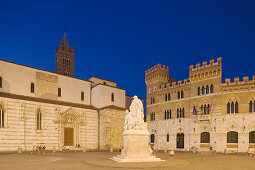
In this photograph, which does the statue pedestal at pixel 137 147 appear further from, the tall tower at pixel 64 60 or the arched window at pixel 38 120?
the tall tower at pixel 64 60

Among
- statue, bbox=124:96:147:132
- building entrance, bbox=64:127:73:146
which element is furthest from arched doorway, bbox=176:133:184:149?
Result: statue, bbox=124:96:147:132

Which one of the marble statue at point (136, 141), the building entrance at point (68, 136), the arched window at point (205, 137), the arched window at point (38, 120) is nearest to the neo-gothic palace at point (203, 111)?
the arched window at point (205, 137)

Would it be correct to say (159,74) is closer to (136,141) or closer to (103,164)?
(136,141)

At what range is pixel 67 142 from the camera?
3659 centimetres

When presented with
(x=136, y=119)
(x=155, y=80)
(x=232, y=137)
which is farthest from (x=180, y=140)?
(x=136, y=119)

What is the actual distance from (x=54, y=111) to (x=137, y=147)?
2217 centimetres

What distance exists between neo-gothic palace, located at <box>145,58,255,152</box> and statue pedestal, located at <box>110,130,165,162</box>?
75.6 feet

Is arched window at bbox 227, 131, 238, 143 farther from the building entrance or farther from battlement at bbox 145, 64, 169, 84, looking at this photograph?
the building entrance

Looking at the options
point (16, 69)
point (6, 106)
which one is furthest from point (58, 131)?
point (16, 69)

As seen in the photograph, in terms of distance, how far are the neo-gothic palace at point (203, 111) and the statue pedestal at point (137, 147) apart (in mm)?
23055

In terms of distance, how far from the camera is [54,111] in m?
35.4

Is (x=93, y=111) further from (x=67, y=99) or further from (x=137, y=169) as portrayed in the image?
(x=137, y=169)

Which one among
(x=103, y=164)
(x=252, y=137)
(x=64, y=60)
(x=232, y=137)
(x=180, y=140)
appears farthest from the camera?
(x=64, y=60)

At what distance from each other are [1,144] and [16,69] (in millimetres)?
10756
